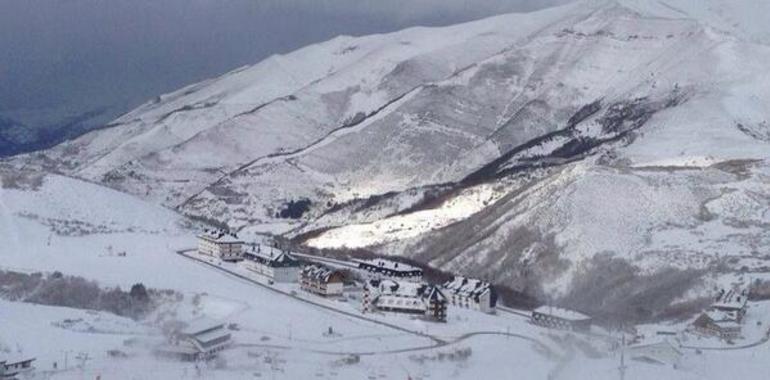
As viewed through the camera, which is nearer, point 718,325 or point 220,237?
point 718,325

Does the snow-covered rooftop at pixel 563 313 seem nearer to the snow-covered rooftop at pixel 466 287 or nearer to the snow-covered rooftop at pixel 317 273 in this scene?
the snow-covered rooftop at pixel 466 287

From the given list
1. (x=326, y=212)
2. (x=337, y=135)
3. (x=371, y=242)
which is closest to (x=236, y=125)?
(x=337, y=135)

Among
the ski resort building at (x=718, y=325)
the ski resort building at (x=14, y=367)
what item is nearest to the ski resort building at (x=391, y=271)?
the ski resort building at (x=718, y=325)

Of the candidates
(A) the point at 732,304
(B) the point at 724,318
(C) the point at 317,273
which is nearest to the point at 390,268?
(C) the point at 317,273

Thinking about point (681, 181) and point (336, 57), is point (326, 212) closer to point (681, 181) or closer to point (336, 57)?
point (681, 181)

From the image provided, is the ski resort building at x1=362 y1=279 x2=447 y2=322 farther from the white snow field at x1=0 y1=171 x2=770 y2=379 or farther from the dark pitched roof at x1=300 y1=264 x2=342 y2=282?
the dark pitched roof at x1=300 y1=264 x2=342 y2=282

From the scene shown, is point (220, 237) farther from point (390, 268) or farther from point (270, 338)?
point (270, 338)

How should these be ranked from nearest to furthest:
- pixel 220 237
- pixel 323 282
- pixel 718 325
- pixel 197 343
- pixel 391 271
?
1. pixel 197 343
2. pixel 718 325
3. pixel 323 282
4. pixel 391 271
5. pixel 220 237
